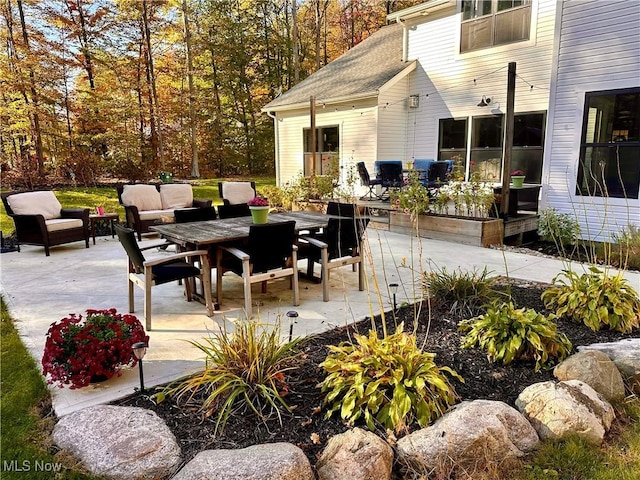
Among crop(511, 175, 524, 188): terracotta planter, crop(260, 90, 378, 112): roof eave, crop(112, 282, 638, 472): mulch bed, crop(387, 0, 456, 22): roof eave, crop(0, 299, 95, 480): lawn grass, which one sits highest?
crop(387, 0, 456, 22): roof eave

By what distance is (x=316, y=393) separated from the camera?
97.3 inches

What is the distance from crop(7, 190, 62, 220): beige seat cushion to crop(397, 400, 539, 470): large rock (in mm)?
6822

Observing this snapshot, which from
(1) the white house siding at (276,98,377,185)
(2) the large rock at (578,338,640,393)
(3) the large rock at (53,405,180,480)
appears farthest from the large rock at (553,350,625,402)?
(1) the white house siding at (276,98,377,185)

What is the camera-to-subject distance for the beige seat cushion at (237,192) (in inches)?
Result: 345

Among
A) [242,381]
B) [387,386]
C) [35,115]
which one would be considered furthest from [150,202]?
[35,115]

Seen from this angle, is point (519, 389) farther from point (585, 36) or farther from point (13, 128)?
point (13, 128)

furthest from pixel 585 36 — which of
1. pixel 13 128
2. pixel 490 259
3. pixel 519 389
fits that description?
pixel 13 128

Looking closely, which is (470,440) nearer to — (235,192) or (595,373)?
(595,373)

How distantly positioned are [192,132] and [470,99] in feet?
40.7

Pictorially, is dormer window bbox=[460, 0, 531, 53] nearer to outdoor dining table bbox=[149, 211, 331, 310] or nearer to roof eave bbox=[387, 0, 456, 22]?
roof eave bbox=[387, 0, 456, 22]

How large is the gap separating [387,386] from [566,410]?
92cm

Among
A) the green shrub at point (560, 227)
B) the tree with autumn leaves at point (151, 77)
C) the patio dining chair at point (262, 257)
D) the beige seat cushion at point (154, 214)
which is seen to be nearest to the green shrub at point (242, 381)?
the patio dining chair at point (262, 257)

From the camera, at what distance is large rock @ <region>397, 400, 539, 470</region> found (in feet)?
6.38

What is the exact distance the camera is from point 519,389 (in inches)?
100
